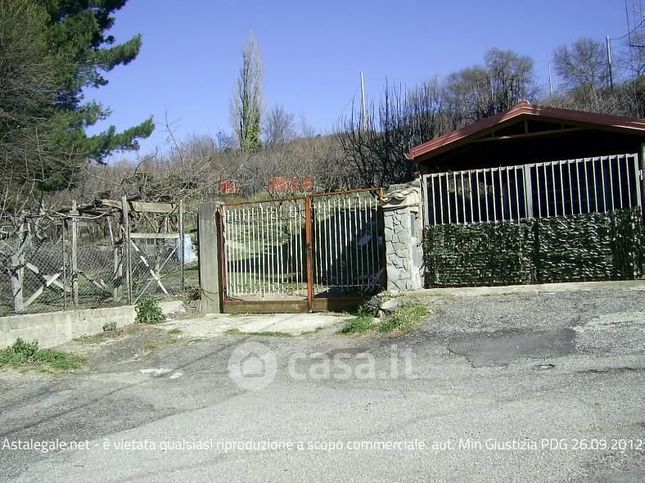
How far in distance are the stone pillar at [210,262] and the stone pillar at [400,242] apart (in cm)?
360

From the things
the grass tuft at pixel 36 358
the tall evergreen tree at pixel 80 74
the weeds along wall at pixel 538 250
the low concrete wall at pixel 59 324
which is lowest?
the grass tuft at pixel 36 358

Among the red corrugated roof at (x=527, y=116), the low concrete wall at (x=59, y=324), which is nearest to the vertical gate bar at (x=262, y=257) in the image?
the low concrete wall at (x=59, y=324)

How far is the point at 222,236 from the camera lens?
1253cm

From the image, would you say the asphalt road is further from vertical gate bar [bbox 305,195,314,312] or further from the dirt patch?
vertical gate bar [bbox 305,195,314,312]

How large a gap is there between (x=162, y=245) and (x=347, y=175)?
34.1ft

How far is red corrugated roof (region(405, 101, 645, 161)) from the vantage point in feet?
39.7

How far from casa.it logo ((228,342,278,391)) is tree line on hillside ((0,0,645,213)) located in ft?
19.6

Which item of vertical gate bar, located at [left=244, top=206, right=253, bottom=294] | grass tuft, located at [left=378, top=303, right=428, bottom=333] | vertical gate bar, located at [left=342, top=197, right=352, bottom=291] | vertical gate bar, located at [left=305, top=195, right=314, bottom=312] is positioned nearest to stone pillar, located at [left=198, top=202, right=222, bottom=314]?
vertical gate bar, located at [left=244, top=206, right=253, bottom=294]

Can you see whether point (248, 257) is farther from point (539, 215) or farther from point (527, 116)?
point (527, 116)

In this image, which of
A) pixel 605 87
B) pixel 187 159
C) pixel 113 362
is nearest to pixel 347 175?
pixel 187 159

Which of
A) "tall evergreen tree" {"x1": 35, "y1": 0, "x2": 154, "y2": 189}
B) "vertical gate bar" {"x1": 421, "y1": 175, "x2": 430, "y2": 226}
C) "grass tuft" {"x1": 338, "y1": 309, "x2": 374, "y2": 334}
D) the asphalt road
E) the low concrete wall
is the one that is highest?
"tall evergreen tree" {"x1": 35, "y1": 0, "x2": 154, "y2": 189}

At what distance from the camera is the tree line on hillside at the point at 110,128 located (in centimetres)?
1505

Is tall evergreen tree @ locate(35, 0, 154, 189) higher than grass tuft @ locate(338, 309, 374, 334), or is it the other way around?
tall evergreen tree @ locate(35, 0, 154, 189)

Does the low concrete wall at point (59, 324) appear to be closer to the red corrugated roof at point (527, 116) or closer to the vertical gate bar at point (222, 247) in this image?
the vertical gate bar at point (222, 247)
